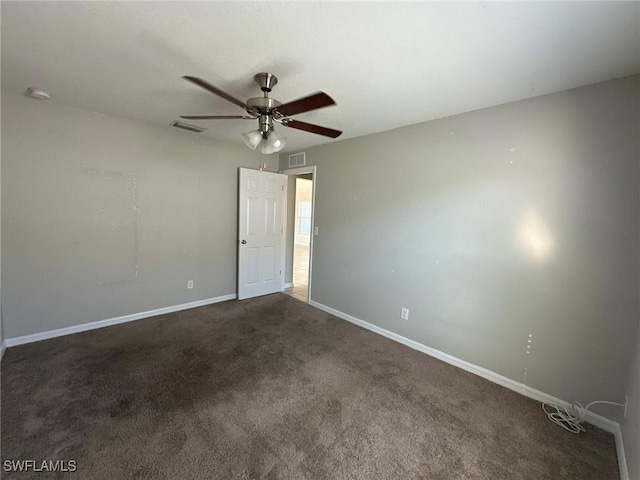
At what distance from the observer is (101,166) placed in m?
3.04

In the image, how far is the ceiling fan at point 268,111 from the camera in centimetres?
168

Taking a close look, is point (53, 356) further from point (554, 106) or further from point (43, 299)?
point (554, 106)

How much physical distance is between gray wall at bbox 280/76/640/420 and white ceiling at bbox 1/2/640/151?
30cm

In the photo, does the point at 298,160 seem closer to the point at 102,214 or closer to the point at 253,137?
the point at 253,137

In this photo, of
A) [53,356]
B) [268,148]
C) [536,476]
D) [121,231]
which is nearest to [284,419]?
[536,476]

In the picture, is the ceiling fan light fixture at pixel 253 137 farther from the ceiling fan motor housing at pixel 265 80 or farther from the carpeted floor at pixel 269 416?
the carpeted floor at pixel 269 416

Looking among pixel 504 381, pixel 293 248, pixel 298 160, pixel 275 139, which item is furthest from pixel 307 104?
pixel 293 248

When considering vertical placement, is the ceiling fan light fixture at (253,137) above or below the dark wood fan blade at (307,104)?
below

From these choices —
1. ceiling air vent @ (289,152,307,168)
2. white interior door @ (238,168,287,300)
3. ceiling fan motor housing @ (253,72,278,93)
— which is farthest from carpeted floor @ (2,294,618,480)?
ceiling air vent @ (289,152,307,168)

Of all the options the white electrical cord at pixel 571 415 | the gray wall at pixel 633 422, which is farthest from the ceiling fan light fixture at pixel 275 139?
the white electrical cord at pixel 571 415

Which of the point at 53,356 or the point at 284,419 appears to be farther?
the point at 53,356

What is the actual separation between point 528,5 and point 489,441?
249 centimetres

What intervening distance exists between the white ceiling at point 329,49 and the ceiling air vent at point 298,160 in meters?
1.81

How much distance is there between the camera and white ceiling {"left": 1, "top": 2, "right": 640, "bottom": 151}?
138 centimetres
